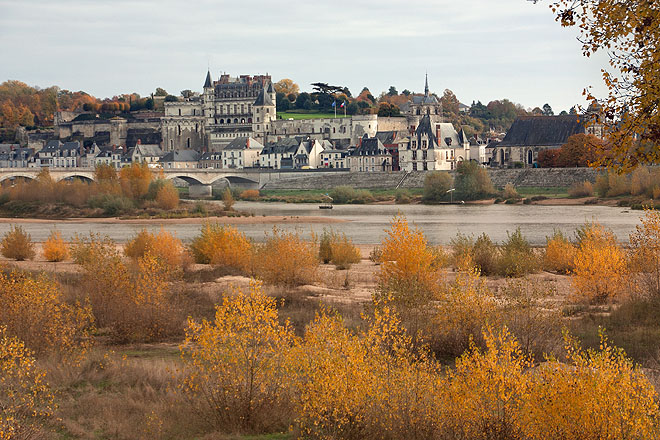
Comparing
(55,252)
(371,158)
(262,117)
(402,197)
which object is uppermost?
(262,117)

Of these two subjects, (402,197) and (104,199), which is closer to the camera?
(104,199)

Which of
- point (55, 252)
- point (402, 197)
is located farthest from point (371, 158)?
point (55, 252)

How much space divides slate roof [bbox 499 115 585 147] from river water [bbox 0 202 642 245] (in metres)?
23.4

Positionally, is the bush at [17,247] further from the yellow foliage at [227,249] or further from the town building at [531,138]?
the town building at [531,138]

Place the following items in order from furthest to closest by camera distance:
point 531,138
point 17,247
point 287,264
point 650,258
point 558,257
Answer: point 531,138 < point 17,247 < point 558,257 < point 287,264 < point 650,258

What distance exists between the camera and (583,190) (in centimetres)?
5525

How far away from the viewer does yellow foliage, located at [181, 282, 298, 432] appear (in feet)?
26.0

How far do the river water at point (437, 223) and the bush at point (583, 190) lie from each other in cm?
444

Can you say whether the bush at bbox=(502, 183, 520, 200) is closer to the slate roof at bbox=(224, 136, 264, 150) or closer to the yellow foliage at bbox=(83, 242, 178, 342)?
the slate roof at bbox=(224, 136, 264, 150)

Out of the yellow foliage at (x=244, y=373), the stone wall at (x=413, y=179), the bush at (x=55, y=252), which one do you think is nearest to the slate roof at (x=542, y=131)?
the stone wall at (x=413, y=179)

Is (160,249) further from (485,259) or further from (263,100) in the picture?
(263,100)

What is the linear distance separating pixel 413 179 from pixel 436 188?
1404 centimetres

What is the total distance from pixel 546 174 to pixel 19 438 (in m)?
60.5

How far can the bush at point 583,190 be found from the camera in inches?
2156
